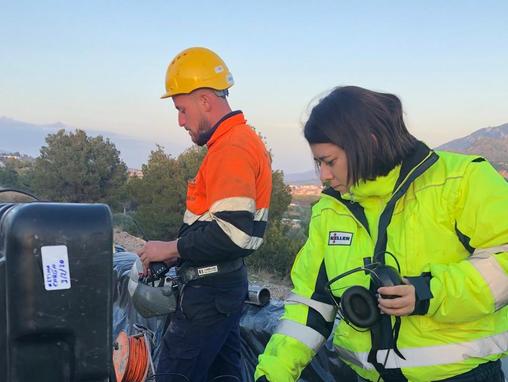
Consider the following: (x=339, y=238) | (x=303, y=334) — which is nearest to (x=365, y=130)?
(x=339, y=238)

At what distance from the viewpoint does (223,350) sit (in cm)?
312

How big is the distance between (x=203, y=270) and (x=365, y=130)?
1309 millimetres

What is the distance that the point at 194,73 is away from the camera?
2961mm

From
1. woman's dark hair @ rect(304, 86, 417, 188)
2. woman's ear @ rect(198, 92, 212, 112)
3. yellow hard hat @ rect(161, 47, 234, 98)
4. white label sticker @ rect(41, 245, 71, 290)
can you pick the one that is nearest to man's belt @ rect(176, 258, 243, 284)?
woman's ear @ rect(198, 92, 212, 112)

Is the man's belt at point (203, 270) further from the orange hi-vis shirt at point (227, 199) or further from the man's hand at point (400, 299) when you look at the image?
the man's hand at point (400, 299)

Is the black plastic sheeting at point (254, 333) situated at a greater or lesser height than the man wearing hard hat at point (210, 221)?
lesser

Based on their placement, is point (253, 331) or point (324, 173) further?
point (253, 331)

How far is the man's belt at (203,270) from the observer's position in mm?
2807

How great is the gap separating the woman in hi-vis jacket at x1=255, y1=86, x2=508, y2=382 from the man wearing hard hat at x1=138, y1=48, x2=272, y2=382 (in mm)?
748

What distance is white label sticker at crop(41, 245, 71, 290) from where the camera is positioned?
1187 millimetres

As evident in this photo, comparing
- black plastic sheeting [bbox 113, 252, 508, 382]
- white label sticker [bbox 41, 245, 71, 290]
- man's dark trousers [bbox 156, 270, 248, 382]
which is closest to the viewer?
white label sticker [bbox 41, 245, 71, 290]

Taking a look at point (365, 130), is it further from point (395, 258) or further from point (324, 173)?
point (395, 258)

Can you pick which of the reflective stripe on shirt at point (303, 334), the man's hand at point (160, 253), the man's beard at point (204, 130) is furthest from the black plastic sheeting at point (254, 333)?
the reflective stripe on shirt at point (303, 334)

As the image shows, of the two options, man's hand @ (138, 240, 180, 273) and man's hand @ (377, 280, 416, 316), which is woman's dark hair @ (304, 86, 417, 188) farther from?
man's hand @ (138, 240, 180, 273)
